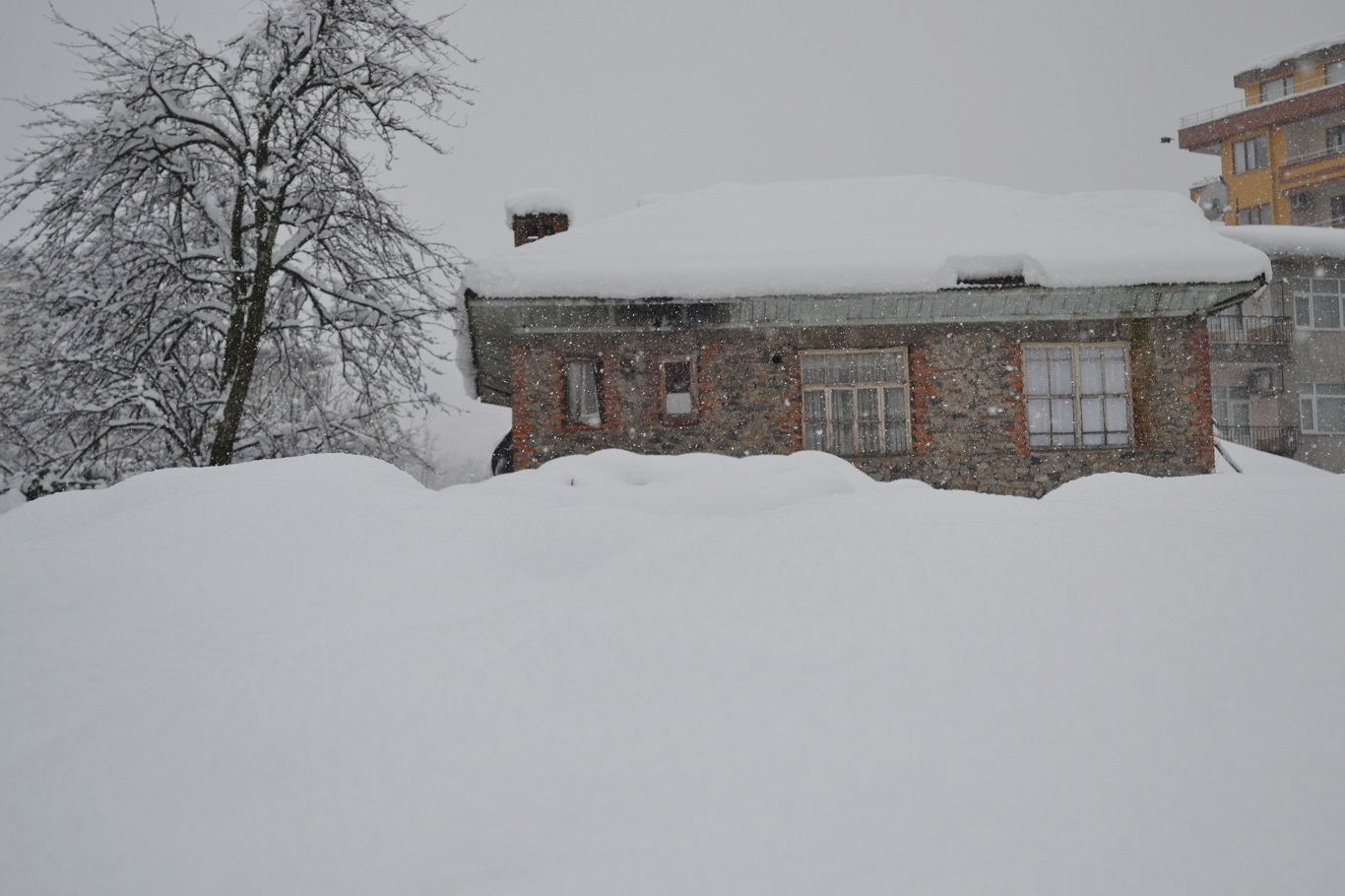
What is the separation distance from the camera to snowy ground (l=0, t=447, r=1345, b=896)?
3.26 ft

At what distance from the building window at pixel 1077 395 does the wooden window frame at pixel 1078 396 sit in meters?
0.01

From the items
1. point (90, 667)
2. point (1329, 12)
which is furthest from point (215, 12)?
point (1329, 12)

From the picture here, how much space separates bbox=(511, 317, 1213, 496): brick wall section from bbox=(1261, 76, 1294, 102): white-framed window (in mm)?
35611

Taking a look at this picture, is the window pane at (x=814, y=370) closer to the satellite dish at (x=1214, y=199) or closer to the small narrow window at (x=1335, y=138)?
the satellite dish at (x=1214, y=199)

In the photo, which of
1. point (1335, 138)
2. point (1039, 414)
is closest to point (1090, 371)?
point (1039, 414)

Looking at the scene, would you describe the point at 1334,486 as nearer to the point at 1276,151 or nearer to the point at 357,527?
the point at 357,527

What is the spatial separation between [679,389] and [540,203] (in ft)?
13.9

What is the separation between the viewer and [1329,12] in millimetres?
191625

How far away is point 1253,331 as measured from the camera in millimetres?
21422

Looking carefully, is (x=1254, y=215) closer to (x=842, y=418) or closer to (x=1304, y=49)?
(x=1304, y=49)

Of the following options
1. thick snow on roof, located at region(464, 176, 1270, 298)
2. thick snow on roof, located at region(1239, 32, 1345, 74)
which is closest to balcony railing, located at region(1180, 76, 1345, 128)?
thick snow on roof, located at region(1239, 32, 1345, 74)

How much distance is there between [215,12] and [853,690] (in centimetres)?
1006

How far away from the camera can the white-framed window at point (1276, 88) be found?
34.2m

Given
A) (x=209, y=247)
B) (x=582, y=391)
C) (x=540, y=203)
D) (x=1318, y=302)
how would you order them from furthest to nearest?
(x=1318, y=302) → (x=540, y=203) → (x=582, y=391) → (x=209, y=247)
